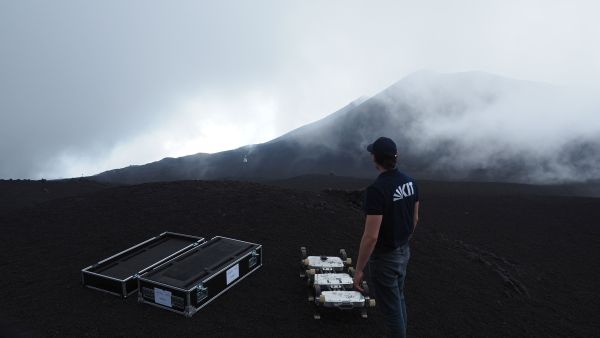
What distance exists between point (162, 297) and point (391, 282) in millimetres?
4348

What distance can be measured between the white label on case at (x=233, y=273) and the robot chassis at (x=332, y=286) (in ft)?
4.59

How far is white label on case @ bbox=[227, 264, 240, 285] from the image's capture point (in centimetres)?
821

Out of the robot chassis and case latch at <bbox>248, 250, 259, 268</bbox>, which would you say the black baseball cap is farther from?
case latch at <bbox>248, 250, 259, 268</bbox>

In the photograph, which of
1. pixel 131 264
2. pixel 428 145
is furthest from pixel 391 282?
pixel 428 145

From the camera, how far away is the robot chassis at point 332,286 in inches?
276

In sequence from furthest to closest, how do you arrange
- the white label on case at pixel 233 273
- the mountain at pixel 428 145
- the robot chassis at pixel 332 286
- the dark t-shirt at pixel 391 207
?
the mountain at pixel 428 145 → the white label on case at pixel 233 273 → the robot chassis at pixel 332 286 → the dark t-shirt at pixel 391 207

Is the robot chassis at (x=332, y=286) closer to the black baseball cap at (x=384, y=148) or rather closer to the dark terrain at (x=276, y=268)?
the dark terrain at (x=276, y=268)

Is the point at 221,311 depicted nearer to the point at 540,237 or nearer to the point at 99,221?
the point at 99,221

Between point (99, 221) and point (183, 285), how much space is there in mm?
6423

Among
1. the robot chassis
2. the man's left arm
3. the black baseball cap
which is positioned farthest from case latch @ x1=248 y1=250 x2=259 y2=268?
the black baseball cap

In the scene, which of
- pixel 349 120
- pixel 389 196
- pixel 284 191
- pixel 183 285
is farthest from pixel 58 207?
pixel 349 120

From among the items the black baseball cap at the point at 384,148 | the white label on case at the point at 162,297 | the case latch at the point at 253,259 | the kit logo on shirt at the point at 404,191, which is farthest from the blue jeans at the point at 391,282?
the case latch at the point at 253,259

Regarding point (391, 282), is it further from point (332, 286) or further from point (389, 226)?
point (332, 286)

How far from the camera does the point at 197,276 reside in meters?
7.68
